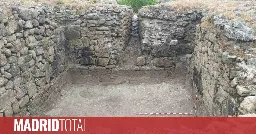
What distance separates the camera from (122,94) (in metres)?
11.0

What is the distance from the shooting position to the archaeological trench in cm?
702

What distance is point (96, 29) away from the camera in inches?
463

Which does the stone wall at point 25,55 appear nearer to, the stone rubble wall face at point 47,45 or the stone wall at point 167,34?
the stone rubble wall face at point 47,45

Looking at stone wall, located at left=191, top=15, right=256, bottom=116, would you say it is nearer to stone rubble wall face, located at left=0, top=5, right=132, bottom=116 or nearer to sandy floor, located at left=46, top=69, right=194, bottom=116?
sandy floor, located at left=46, top=69, right=194, bottom=116

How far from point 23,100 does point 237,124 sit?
200 inches

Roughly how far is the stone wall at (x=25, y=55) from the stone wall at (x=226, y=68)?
4174mm

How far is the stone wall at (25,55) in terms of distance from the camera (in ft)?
24.4

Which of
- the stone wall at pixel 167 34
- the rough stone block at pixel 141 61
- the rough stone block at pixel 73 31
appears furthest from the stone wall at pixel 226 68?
the rough stone block at pixel 73 31

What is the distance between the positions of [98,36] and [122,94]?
7.10 feet

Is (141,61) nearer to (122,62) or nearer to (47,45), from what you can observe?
(122,62)

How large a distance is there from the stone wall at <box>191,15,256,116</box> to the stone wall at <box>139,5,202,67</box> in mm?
2571

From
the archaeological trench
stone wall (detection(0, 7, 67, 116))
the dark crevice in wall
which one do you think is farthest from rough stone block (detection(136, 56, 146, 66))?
stone wall (detection(0, 7, 67, 116))

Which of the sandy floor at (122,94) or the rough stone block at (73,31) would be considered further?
the rough stone block at (73,31)

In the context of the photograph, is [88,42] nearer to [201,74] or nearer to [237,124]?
[201,74]
